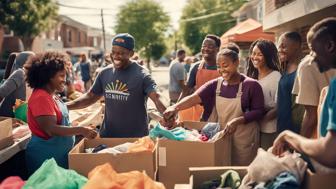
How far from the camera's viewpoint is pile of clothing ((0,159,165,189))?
226 centimetres

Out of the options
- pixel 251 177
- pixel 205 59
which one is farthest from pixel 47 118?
pixel 205 59

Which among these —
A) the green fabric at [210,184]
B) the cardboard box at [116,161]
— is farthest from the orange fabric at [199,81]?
the green fabric at [210,184]

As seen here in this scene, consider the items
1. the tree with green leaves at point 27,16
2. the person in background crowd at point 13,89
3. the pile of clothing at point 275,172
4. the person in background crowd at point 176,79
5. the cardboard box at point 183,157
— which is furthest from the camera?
the tree with green leaves at point 27,16

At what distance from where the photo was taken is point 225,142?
10.7ft

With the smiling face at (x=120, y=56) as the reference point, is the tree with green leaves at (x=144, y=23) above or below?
above

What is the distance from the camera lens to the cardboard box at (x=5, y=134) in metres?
3.48

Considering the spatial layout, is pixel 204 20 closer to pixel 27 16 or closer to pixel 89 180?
pixel 27 16

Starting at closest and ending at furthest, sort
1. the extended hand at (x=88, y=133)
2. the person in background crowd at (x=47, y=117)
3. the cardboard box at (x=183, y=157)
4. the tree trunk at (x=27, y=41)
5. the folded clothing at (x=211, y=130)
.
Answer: the cardboard box at (x=183, y=157) < the person in background crowd at (x=47, y=117) < the extended hand at (x=88, y=133) < the folded clothing at (x=211, y=130) < the tree trunk at (x=27, y=41)

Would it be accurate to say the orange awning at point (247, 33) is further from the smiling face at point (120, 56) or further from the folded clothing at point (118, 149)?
the folded clothing at point (118, 149)

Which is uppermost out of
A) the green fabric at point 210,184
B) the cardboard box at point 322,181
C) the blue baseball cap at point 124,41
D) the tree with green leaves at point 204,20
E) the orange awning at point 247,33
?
the tree with green leaves at point 204,20

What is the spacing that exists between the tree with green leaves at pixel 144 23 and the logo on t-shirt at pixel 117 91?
146ft

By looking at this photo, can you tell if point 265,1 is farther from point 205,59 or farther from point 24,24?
point 24,24

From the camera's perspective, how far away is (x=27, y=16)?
26.1 m

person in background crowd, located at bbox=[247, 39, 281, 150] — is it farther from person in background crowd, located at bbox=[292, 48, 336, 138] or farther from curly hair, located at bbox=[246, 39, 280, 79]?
person in background crowd, located at bbox=[292, 48, 336, 138]
